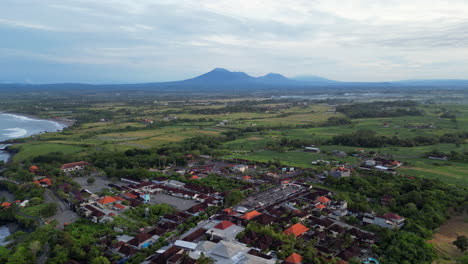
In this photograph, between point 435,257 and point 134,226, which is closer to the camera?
point 435,257

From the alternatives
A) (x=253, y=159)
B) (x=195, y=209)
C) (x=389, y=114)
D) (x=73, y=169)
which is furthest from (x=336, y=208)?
(x=389, y=114)

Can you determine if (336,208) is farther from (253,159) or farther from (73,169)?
(73,169)

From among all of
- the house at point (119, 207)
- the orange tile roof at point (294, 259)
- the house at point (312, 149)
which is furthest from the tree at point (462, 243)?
the house at point (312, 149)

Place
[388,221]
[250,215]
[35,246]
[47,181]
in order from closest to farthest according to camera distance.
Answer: [35,246]
[388,221]
[250,215]
[47,181]

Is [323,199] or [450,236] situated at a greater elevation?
[323,199]

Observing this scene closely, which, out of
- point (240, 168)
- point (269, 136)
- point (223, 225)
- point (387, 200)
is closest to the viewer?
point (223, 225)

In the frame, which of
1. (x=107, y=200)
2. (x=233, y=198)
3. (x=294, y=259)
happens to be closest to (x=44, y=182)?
(x=107, y=200)

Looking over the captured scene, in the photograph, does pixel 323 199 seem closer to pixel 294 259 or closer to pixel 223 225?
pixel 223 225
